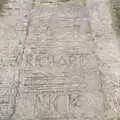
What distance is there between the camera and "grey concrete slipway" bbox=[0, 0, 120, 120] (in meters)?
2.34

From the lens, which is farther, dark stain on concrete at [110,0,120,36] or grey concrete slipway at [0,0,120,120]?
dark stain on concrete at [110,0,120,36]

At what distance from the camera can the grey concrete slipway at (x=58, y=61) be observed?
2.34 meters

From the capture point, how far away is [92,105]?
7.72 feet

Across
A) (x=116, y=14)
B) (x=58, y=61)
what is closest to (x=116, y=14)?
(x=116, y=14)

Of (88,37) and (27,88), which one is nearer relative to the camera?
(27,88)

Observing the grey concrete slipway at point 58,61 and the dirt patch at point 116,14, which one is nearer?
the grey concrete slipway at point 58,61

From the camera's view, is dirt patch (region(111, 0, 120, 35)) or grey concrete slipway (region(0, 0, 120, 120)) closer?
grey concrete slipway (region(0, 0, 120, 120))

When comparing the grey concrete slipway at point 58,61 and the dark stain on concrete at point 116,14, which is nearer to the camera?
the grey concrete slipway at point 58,61

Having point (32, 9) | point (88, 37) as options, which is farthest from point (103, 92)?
point (32, 9)

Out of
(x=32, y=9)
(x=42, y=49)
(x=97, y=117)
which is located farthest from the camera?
(x=32, y=9)

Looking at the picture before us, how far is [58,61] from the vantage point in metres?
2.73

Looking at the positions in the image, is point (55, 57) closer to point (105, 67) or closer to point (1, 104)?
point (105, 67)

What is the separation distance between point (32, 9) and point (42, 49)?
750 mm

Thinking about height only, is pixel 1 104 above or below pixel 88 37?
below
